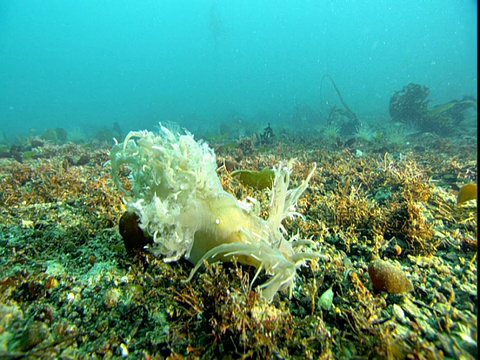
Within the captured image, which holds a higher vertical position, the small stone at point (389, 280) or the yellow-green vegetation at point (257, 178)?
the yellow-green vegetation at point (257, 178)

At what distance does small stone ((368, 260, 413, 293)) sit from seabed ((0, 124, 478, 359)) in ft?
0.17

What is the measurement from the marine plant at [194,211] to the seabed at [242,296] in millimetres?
205

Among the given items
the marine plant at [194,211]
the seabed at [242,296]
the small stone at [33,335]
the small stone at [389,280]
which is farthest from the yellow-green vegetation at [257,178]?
the small stone at [33,335]

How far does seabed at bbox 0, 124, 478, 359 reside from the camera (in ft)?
5.07

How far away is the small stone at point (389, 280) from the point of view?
1.90m

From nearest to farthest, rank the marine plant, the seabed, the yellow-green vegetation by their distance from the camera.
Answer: the seabed
the marine plant
the yellow-green vegetation

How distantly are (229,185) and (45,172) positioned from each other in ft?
14.2

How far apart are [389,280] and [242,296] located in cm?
116

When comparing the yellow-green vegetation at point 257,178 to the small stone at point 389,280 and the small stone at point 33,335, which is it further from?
the small stone at point 33,335

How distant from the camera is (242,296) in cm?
171

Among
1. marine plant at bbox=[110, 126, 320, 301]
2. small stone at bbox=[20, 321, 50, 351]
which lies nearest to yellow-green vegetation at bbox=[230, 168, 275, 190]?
marine plant at bbox=[110, 126, 320, 301]

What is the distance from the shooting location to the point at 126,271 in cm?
216

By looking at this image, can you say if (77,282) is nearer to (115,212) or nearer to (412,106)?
(115,212)

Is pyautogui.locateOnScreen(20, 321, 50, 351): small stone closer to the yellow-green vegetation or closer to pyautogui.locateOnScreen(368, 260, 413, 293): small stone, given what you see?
pyautogui.locateOnScreen(368, 260, 413, 293): small stone
